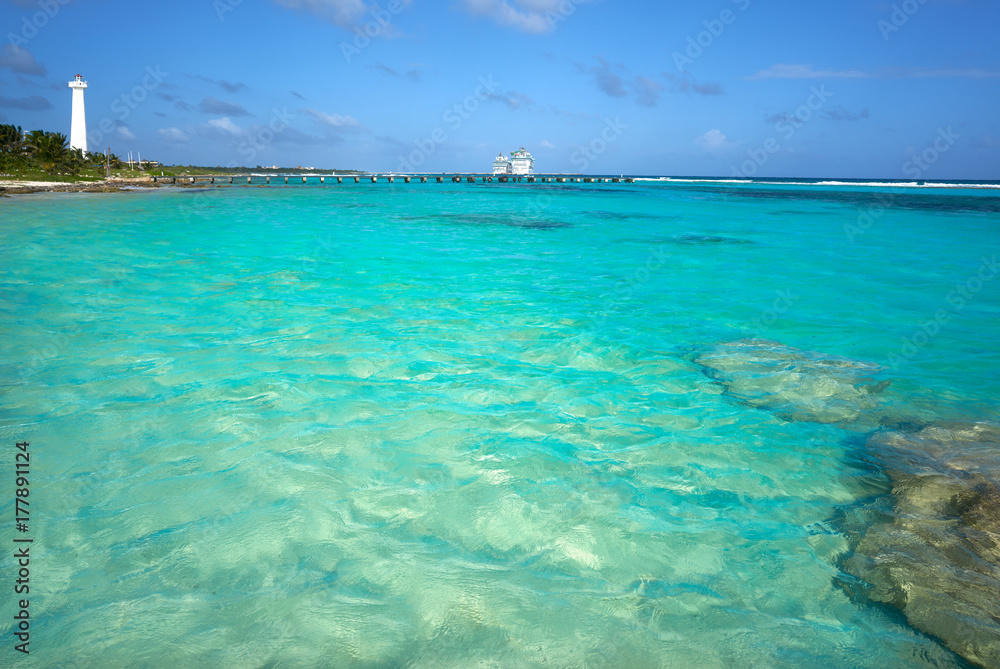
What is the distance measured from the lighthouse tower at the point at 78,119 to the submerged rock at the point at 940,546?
95.2 m

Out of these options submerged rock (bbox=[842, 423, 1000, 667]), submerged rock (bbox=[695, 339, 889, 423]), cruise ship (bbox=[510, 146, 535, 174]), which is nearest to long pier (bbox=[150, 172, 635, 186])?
cruise ship (bbox=[510, 146, 535, 174])

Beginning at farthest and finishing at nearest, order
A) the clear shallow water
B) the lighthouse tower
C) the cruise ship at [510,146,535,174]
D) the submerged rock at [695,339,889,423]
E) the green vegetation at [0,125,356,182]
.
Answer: the cruise ship at [510,146,535,174], the lighthouse tower, the green vegetation at [0,125,356,182], the submerged rock at [695,339,889,423], the clear shallow water

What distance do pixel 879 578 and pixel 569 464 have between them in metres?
2.13

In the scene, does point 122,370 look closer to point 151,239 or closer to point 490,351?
point 490,351

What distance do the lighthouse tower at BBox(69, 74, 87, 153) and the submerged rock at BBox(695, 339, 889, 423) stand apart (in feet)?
304

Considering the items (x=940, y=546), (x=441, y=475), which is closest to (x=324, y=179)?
(x=441, y=475)

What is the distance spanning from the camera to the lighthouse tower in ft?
241

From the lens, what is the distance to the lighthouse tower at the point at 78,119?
241 feet

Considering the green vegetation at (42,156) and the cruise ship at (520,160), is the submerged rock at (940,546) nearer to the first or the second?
the green vegetation at (42,156)

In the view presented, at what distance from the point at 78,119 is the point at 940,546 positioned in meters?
99.9

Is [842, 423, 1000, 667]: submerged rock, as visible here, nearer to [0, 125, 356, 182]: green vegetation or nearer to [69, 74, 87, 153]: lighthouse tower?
[0, 125, 356, 182]: green vegetation

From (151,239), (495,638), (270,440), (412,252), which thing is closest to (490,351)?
(270,440)

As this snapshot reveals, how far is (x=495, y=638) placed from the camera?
104 inches

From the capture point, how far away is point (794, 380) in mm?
6371
